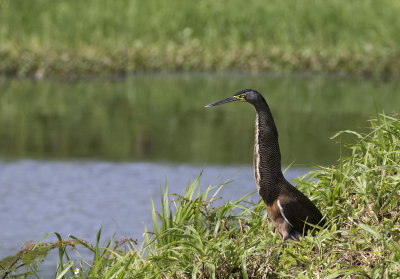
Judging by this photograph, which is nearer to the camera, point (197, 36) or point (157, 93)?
point (157, 93)

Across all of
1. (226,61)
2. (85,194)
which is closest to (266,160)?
(85,194)

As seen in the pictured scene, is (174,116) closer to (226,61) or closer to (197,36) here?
(226,61)

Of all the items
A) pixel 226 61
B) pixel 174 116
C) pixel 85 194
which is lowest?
pixel 85 194

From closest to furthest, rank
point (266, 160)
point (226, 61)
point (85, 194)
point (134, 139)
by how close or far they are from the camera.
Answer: point (266, 160), point (85, 194), point (134, 139), point (226, 61)

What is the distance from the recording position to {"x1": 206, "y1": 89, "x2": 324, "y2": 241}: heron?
21.8ft

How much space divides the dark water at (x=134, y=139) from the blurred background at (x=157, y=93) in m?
0.03

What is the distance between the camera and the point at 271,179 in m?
6.66

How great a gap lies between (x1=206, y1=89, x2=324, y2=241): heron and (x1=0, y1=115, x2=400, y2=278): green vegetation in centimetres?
18

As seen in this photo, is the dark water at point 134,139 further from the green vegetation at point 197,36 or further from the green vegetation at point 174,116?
the green vegetation at point 197,36

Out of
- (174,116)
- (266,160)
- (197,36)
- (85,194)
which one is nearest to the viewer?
(266,160)

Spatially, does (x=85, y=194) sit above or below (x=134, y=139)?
below

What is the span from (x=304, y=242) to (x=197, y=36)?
22126 mm

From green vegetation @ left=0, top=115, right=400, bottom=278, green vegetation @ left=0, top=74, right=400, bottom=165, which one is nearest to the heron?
green vegetation @ left=0, top=115, right=400, bottom=278

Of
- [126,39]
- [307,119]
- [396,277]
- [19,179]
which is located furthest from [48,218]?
[126,39]
